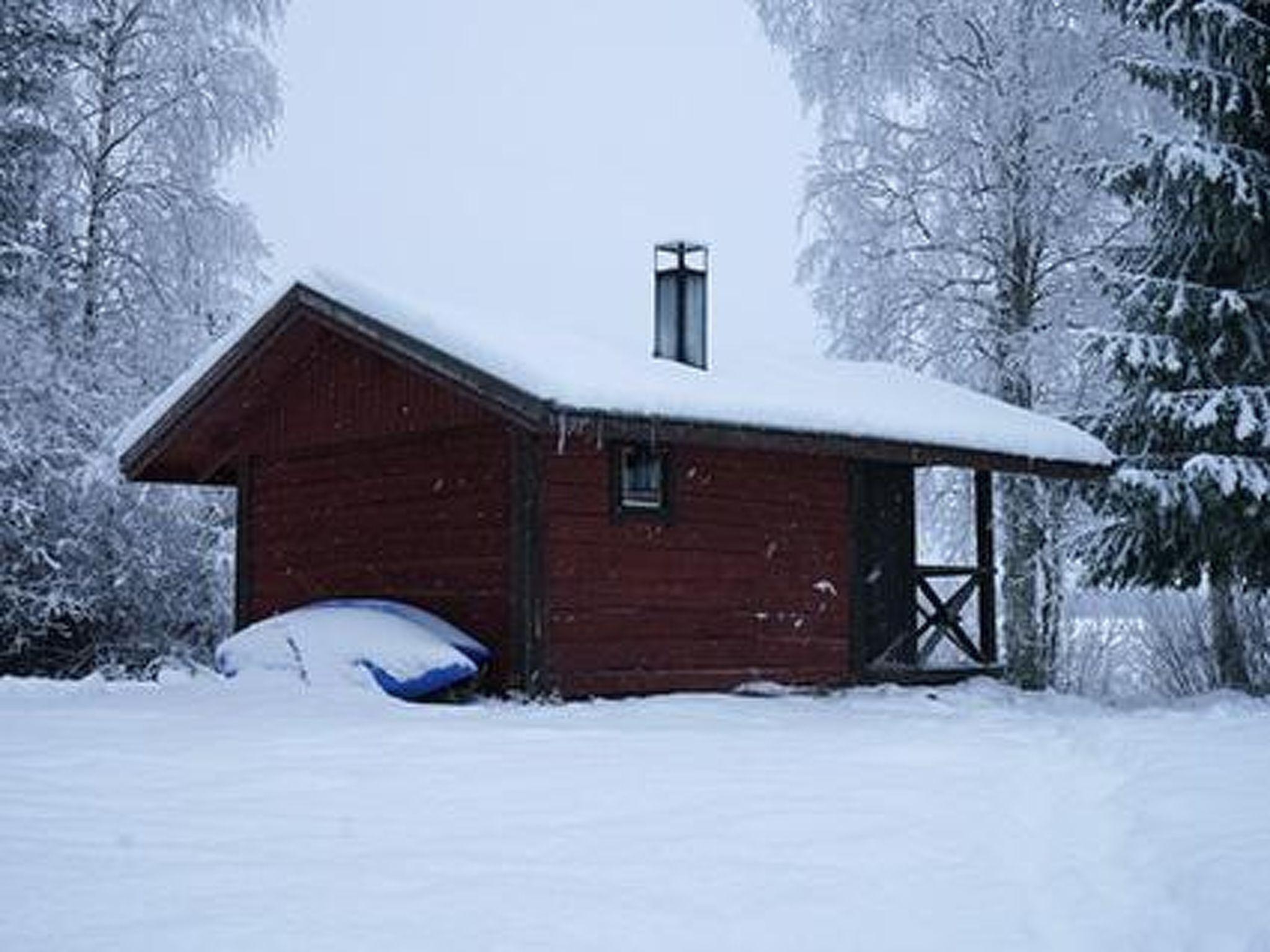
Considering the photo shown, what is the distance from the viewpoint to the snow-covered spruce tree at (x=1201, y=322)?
12680mm

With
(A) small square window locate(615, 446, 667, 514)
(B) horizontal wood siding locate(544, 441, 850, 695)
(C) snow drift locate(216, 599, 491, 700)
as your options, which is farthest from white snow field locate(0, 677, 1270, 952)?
(A) small square window locate(615, 446, 667, 514)

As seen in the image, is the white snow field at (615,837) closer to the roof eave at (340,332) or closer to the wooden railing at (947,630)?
the roof eave at (340,332)

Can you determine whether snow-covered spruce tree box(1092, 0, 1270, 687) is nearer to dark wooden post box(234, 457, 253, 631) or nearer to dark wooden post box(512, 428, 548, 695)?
dark wooden post box(512, 428, 548, 695)

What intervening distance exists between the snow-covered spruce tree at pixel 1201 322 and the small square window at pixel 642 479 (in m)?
4.40

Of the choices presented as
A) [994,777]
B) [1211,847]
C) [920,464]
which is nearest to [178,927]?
[1211,847]

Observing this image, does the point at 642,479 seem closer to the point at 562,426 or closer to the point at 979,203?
the point at 562,426

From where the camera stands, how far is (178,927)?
379 cm

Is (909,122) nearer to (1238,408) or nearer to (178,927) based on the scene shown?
(1238,408)

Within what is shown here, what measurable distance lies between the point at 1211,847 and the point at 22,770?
497cm

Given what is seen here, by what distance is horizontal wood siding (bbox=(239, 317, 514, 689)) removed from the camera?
11.7 meters

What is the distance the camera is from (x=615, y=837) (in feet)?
16.8

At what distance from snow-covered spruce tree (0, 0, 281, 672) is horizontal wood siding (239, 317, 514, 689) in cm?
315

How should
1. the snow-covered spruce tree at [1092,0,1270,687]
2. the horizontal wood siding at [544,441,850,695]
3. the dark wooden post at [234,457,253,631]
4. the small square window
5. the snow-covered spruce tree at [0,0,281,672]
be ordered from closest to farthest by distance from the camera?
1. the horizontal wood siding at [544,441,850,695]
2. the small square window
3. the snow-covered spruce tree at [1092,0,1270,687]
4. the dark wooden post at [234,457,253,631]
5. the snow-covered spruce tree at [0,0,281,672]

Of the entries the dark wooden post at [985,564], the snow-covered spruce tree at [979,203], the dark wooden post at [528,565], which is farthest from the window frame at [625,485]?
the snow-covered spruce tree at [979,203]
